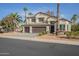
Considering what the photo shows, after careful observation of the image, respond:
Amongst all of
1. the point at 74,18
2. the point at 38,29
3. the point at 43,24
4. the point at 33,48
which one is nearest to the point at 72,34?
the point at 74,18

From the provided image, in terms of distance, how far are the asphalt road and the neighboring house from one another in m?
0.37

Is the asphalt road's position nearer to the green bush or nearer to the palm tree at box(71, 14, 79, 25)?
the green bush

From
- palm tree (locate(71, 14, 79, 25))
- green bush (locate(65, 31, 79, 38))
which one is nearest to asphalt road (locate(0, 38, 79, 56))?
green bush (locate(65, 31, 79, 38))

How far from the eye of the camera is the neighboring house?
14531 mm

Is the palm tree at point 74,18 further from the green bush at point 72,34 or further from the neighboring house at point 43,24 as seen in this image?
the green bush at point 72,34

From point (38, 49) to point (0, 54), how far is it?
3.35ft

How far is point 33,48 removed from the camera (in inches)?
570

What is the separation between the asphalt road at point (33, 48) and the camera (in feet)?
47.1

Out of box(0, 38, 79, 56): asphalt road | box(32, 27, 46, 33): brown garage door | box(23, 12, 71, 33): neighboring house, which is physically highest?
box(23, 12, 71, 33): neighboring house

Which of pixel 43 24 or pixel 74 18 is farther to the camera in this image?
pixel 43 24

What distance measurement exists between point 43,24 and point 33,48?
714 mm

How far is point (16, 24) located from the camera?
14664 mm

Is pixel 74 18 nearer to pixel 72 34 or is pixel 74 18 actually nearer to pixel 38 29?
pixel 72 34
